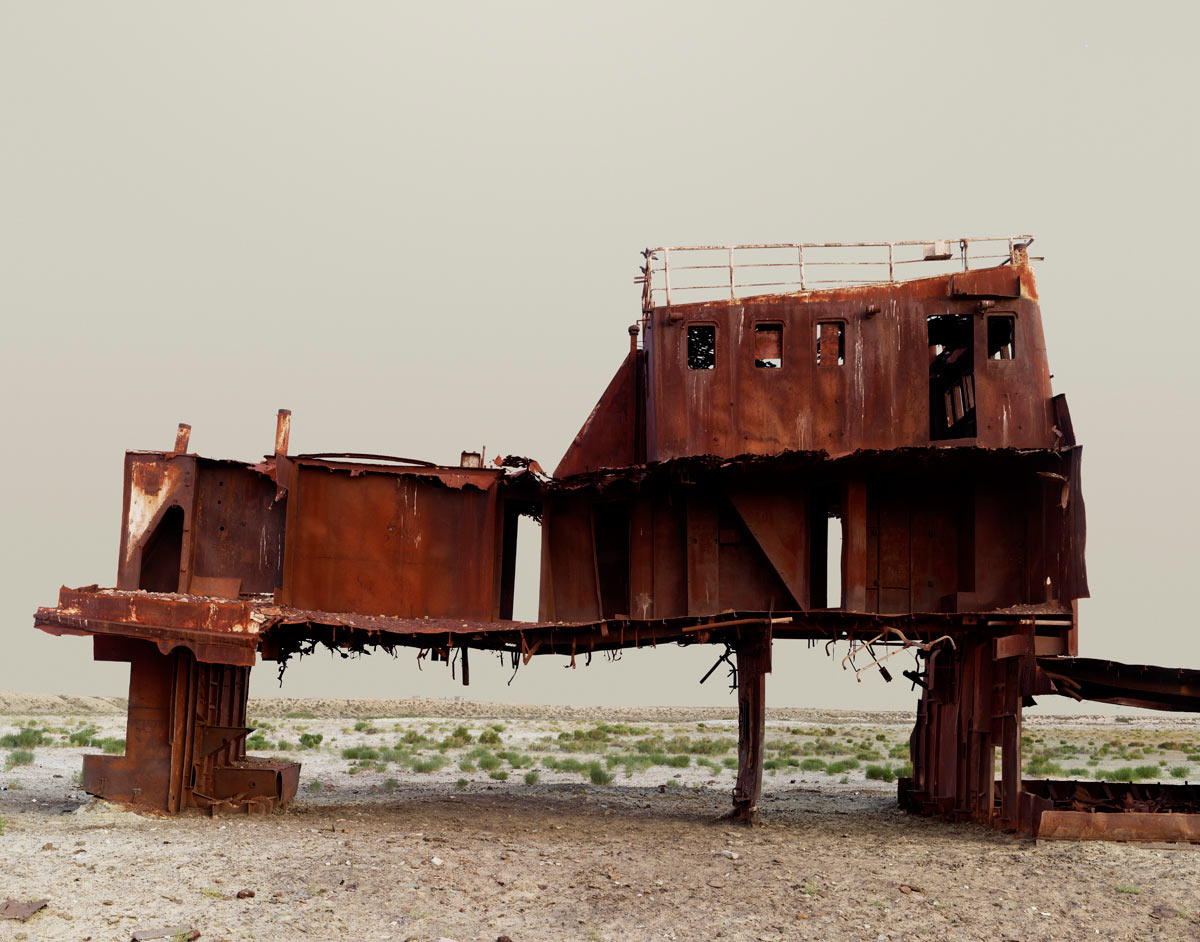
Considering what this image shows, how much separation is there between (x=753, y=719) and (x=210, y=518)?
954 cm

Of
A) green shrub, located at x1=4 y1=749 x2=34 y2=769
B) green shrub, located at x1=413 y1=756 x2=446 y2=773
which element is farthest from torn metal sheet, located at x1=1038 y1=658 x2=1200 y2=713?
green shrub, located at x1=4 y1=749 x2=34 y2=769

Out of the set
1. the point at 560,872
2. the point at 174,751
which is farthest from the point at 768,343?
the point at 174,751

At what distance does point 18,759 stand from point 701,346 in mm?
19533

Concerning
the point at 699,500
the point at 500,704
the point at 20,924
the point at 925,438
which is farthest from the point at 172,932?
the point at 500,704

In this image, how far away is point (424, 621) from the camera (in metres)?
18.9

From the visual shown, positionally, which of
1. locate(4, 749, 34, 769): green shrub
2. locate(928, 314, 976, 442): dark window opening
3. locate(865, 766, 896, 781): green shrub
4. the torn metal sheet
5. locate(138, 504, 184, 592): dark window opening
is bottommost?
locate(865, 766, 896, 781): green shrub

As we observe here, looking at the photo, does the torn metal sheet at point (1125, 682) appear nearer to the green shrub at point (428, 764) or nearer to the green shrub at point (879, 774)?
the green shrub at point (879, 774)

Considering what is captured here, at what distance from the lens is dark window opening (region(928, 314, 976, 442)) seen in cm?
2055

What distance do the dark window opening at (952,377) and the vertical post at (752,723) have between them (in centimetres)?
547

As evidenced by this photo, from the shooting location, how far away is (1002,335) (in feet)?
67.5

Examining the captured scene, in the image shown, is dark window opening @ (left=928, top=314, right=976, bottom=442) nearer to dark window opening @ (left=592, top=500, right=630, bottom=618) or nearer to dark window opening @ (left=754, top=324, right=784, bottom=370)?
dark window opening @ (left=754, top=324, right=784, bottom=370)

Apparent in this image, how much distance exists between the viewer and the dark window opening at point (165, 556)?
1967cm

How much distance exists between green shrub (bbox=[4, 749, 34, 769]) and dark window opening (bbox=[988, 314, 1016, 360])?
2322 centimetres

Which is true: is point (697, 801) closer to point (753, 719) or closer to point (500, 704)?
point (753, 719)
